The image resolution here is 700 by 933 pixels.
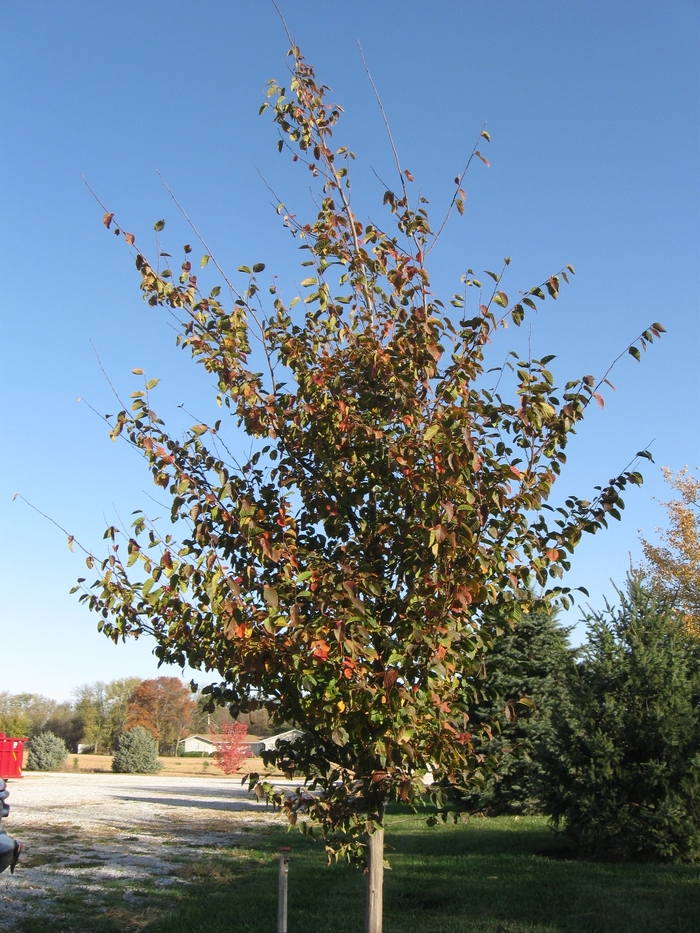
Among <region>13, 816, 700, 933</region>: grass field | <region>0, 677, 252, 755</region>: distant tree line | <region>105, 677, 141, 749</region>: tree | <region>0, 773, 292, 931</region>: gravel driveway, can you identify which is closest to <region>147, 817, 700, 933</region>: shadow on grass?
<region>13, 816, 700, 933</region>: grass field

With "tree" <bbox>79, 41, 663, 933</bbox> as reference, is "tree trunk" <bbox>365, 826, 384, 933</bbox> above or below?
below

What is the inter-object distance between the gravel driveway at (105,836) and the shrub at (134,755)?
1757cm

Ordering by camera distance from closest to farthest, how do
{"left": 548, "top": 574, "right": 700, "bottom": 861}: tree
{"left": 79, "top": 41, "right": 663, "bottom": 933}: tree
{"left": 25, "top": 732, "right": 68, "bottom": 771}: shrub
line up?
1. {"left": 79, "top": 41, "right": 663, "bottom": 933}: tree
2. {"left": 548, "top": 574, "right": 700, "bottom": 861}: tree
3. {"left": 25, "top": 732, "right": 68, "bottom": 771}: shrub

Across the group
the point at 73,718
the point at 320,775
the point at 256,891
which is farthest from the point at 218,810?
the point at 73,718

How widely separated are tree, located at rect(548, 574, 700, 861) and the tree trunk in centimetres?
586

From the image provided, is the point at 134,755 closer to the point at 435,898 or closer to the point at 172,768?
the point at 172,768

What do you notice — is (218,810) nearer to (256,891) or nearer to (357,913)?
(256,891)

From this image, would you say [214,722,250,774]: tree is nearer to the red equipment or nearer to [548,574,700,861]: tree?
the red equipment

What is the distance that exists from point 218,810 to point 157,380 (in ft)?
67.2

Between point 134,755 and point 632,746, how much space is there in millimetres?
41188

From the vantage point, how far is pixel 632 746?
9.62m

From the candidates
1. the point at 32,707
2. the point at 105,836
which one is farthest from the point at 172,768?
the point at 105,836

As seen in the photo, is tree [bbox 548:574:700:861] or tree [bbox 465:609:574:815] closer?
tree [bbox 548:574:700:861]

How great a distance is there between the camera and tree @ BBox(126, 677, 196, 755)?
212 feet
